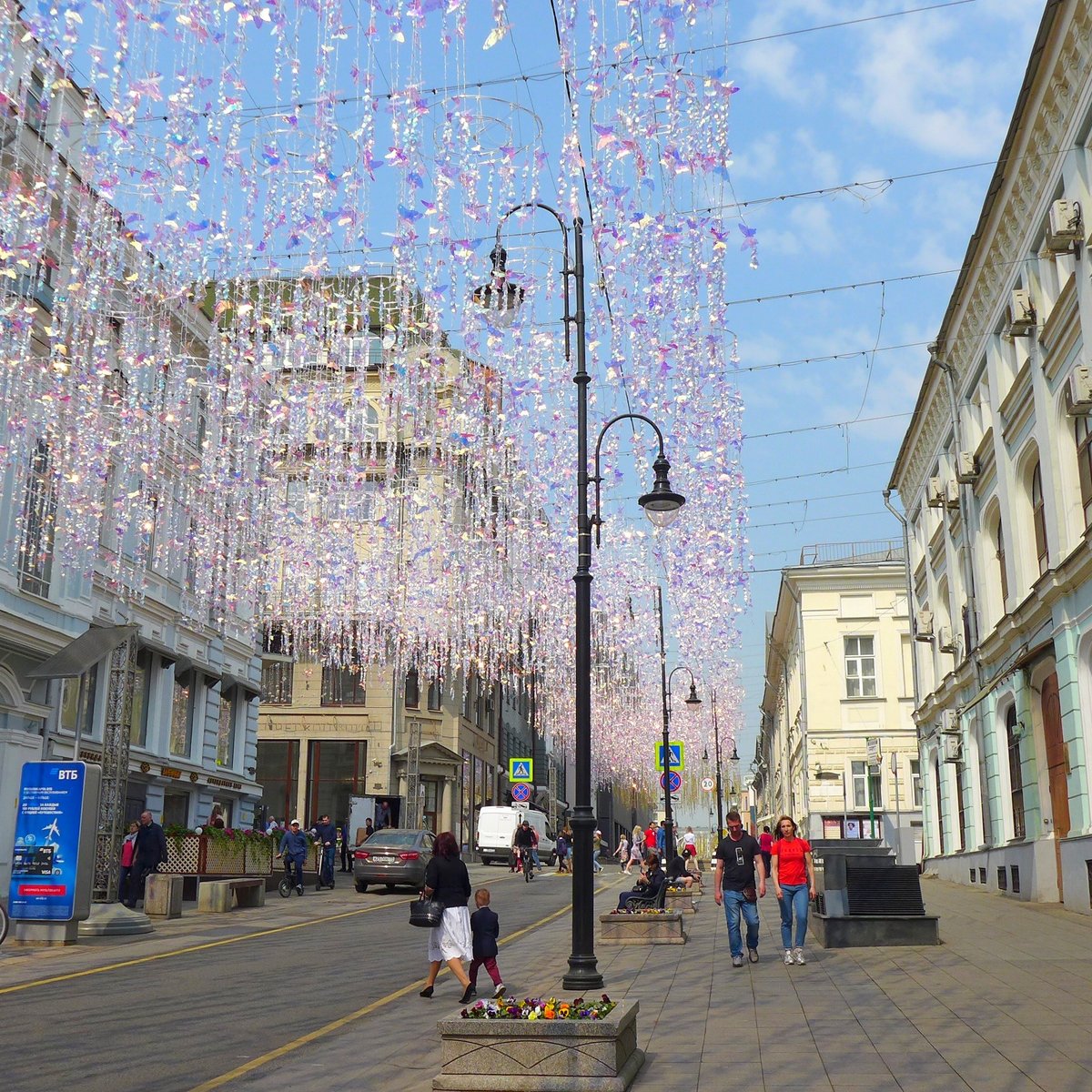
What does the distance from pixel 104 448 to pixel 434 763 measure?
33.8 meters

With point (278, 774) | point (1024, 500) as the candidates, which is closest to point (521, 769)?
point (278, 774)

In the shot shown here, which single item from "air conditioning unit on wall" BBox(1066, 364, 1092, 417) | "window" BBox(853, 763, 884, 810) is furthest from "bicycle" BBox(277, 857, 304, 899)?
"window" BBox(853, 763, 884, 810)

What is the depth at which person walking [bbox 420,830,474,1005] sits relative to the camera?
38.1 ft

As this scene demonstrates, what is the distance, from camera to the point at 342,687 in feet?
180

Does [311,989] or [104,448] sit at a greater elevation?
[104,448]

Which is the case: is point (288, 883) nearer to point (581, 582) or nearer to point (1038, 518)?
point (1038, 518)

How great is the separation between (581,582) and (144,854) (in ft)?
46.4

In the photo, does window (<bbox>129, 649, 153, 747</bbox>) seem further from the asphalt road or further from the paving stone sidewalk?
the paving stone sidewalk

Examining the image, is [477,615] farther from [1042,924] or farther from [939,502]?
[1042,924]

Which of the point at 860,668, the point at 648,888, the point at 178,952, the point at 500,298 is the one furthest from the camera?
the point at 860,668

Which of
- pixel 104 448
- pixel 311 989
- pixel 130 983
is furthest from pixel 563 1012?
pixel 104 448

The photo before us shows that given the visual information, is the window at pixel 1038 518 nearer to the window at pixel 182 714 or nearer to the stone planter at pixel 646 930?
the stone planter at pixel 646 930

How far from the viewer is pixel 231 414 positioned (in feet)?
109

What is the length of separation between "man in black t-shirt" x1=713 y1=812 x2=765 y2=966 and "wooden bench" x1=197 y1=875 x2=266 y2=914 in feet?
41.4
